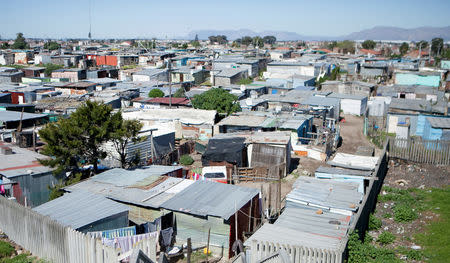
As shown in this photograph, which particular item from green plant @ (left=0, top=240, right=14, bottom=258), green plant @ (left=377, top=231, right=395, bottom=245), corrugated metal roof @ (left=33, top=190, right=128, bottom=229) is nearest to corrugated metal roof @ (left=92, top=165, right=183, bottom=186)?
corrugated metal roof @ (left=33, top=190, right=128, bottom=229)

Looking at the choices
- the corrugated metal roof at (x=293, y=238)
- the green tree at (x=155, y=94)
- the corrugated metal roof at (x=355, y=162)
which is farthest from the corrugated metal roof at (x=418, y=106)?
the corrugated metal roof at (x=293, y=238)

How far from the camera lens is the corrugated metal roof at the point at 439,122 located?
757 inches

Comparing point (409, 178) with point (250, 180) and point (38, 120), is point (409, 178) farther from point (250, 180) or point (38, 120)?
point (38, 120)

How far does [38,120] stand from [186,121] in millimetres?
7978

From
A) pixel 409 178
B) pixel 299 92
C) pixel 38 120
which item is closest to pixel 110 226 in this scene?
pixel 409 178

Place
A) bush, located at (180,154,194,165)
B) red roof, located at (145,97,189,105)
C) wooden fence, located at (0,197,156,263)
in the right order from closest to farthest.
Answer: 1. wooden fence, located at (0,197,156,263)
2. bush, located at (180,154,194,165)
3. red roof, located at (145,97,189,105)

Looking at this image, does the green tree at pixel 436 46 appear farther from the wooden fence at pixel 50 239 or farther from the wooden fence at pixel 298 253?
the wooden fence at pixel 50 239

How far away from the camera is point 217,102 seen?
2358 cm

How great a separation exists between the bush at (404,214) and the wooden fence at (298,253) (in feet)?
18.6

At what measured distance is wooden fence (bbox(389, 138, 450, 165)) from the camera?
16.5 m

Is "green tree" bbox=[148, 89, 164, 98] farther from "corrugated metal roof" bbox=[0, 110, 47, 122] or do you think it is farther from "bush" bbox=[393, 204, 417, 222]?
"bush" bbox=[393, 204, 417, 222]

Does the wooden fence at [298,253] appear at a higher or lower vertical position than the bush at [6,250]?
higher

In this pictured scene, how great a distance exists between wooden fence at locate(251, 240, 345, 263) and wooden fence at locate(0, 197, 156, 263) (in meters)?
2.16

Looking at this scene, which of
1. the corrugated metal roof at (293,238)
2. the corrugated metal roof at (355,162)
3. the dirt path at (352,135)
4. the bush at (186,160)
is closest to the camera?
the corrugated metal roof at (293,238)
